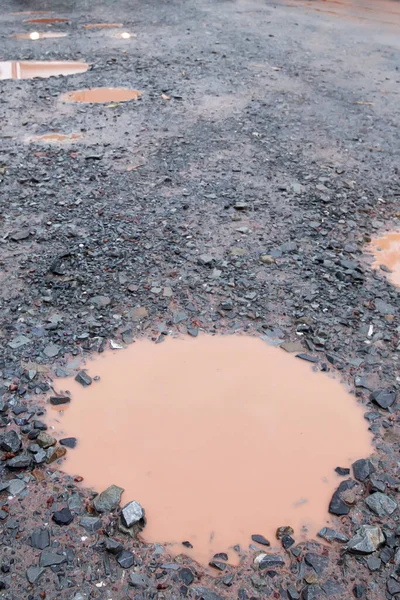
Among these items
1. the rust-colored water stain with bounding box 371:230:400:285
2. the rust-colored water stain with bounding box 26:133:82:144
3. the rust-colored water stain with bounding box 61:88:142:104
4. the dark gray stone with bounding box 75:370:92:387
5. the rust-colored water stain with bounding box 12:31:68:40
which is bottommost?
the dark gray stone with bounding box 75:370:92:387

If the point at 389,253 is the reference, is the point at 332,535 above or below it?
below

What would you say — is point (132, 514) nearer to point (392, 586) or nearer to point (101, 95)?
point (392, 586)

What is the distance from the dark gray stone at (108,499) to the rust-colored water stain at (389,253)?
258cm

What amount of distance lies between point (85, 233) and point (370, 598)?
10.4 feet

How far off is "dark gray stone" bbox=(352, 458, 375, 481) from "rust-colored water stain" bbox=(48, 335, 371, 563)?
50 millimetres

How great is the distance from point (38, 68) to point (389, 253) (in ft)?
19.8

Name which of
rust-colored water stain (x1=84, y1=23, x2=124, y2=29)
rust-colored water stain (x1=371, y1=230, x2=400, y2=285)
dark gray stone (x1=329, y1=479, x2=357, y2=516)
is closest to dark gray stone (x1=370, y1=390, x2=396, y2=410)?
dark gray stone (x1=329, y1=479, x2=357, y2=516)

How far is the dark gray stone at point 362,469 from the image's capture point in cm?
281

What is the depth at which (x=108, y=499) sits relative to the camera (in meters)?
2.64

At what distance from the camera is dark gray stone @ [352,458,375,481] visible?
2.81 m

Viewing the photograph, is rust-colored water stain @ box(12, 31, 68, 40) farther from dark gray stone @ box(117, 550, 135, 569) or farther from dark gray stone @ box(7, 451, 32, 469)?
dark gray stone @ box(117, 550, 135, 569)

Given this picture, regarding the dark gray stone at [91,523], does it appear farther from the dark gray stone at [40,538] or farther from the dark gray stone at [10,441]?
the dark gray stone at [10,441]

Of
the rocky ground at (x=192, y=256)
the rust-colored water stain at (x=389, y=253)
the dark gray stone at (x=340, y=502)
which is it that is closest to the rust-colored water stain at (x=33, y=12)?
the rocky ground at (x=192, y=256)

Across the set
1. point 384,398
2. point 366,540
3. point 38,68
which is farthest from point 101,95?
point 366,540
